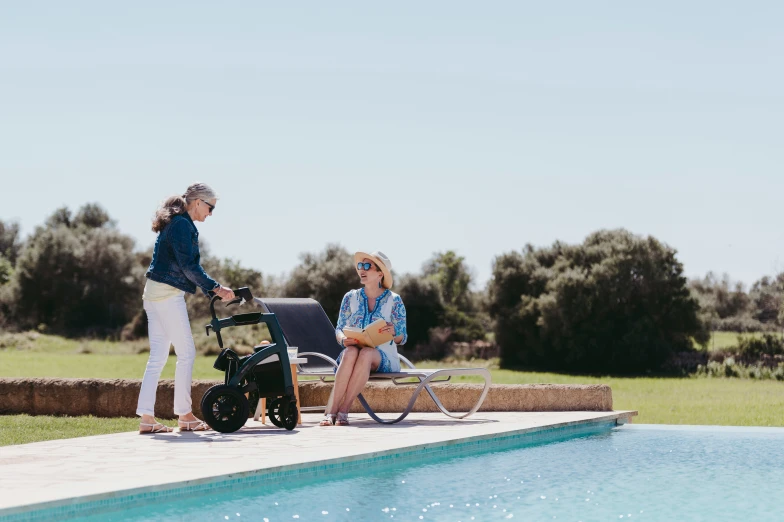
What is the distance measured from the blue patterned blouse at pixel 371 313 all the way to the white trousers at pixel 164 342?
1431mm

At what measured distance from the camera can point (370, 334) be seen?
7.04 metres

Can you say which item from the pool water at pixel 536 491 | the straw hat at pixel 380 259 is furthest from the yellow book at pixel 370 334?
the pool water at pixel 536 491

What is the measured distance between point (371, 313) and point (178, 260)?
1.80m

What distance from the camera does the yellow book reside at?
23.0ft

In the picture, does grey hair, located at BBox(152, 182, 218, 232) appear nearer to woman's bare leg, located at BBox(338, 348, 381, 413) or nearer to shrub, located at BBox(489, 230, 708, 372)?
woman's bare leg, located at BBox(338, 348, 381, 413)

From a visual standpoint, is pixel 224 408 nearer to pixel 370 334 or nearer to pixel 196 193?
pixel 370 334

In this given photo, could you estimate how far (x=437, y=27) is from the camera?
12.6 m

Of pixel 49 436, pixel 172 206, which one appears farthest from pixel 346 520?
pixel 49 436

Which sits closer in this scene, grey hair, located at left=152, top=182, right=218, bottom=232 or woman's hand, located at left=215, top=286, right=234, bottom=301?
woman's hand, located at left=215, top=286, right=234, bottom=301

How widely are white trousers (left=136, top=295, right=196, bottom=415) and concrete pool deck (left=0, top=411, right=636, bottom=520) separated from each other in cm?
29

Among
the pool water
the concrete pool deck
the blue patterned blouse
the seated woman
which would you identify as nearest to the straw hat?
the seated woman

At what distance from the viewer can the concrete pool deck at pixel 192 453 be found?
4043mm

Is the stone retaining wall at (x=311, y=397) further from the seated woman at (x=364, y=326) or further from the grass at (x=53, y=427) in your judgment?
the seated woman at (x=364, y=326)

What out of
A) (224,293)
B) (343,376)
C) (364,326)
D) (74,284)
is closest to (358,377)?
(343,376)
